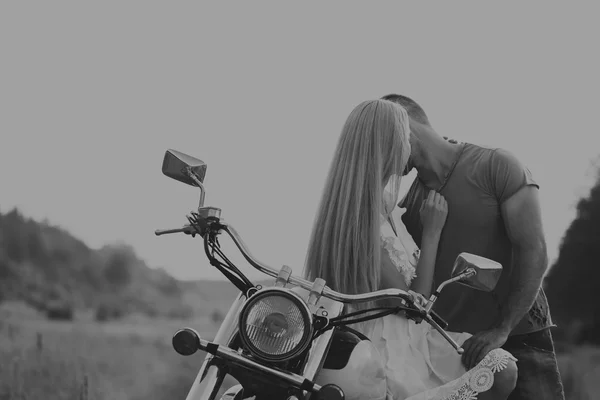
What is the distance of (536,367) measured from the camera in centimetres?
333

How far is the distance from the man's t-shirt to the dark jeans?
5cm

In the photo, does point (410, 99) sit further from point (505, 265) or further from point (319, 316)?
point (319, 316)

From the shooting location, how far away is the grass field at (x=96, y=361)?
270 inches

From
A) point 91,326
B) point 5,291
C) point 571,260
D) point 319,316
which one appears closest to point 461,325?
point 319,316

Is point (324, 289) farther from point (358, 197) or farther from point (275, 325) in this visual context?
point (358, 197)

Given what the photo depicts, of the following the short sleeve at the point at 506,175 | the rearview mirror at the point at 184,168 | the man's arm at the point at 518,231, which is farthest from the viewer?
the short sleeve at the point at 506,175

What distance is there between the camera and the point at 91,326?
9508 mm

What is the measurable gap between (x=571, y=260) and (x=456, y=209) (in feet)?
33.9

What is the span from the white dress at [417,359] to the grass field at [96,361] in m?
4.40

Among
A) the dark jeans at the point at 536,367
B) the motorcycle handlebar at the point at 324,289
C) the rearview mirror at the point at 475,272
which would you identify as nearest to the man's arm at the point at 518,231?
the dark jeans at the point at 536,367

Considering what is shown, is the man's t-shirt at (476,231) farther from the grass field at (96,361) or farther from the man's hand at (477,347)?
the grass field at (96,361)

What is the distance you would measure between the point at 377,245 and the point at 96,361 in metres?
6.58

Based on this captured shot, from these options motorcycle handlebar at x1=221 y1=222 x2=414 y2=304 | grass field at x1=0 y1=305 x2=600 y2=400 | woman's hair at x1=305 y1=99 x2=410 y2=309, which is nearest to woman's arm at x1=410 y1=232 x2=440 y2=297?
woman's hair at x1=305 y1=99 x2=410 y2=309

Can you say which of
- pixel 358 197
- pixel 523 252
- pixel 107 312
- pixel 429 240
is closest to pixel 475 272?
pixel 358 197
